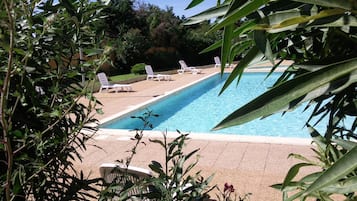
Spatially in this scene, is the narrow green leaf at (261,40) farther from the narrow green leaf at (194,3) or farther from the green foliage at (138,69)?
the green foliage at (138,69)

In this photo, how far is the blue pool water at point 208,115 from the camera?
9.66 metres

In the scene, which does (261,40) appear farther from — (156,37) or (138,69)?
(156,37)

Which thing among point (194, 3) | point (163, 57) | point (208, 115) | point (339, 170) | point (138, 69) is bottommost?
point (208, 115)

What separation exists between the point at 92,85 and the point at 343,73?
96cm

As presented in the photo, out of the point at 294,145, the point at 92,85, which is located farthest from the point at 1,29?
the point at 294,145

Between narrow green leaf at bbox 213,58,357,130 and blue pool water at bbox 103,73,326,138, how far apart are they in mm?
5595

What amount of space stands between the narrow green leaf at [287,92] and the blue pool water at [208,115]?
18.4ft

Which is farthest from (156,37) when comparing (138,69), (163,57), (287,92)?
(287,92)

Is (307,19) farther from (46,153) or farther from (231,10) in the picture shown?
(46,153)

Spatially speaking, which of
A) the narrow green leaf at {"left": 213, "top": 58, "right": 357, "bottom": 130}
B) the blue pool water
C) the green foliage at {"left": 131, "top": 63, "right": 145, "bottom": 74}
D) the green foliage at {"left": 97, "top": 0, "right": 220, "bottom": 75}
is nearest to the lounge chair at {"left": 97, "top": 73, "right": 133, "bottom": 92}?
the blue pool water

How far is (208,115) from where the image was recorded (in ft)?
40.1

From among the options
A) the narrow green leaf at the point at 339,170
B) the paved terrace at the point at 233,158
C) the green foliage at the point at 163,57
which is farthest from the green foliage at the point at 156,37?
the narrow green leaf at the point at 339,170

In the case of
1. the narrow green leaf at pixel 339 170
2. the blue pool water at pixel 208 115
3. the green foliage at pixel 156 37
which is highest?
the green foliage at pixel 156 37

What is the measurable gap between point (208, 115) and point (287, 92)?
11.6 meters
